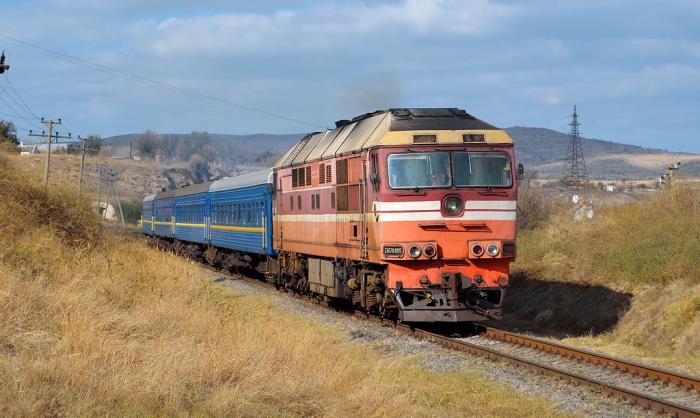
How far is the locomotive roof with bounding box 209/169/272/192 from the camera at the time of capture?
27122 millimetres

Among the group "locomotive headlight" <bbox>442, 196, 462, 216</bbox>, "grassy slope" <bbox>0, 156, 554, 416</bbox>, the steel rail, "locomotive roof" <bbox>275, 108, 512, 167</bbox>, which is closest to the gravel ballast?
"grassy slope" <bbox>0, 156, 554, 416</bbox>

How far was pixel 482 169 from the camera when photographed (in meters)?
15.9

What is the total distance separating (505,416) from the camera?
9.94m

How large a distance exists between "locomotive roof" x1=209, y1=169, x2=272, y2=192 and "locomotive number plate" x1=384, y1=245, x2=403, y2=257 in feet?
36.8

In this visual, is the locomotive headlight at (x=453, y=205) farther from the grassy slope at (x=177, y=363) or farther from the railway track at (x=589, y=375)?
the grassy slope at (x=177, y=363)

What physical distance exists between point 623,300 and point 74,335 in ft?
41.7

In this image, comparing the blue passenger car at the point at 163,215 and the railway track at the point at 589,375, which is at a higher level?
the blue passenger car at the point at 163,215

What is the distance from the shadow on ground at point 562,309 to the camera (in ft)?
62.5

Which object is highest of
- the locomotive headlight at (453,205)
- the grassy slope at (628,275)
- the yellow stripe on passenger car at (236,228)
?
the yellow stripe on passenger car at (236,228)

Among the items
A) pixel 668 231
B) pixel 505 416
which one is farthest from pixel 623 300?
pixel 505 416

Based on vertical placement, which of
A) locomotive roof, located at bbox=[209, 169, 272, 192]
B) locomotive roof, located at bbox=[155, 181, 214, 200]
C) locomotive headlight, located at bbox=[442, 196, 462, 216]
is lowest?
locomotive headlight, located at bbox=[442, 196, 462, 216]

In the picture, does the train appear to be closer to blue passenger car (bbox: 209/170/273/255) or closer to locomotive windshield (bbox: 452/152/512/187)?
locomotive windshield (bbox: 452/152/512/187)

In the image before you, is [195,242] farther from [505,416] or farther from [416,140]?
[505,416]

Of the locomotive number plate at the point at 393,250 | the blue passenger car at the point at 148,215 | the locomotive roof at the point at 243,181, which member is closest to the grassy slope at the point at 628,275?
the locomotive number plate at the point at 393,250
